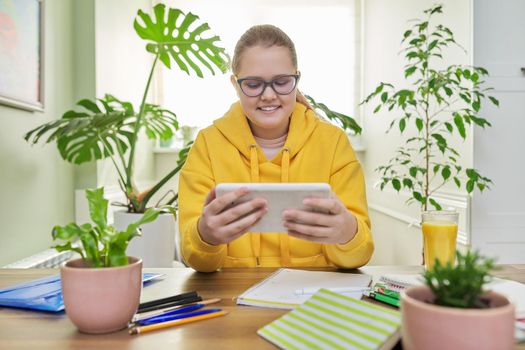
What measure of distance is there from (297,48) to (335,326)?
3862 mm

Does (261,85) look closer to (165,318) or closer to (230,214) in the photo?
(230,214)

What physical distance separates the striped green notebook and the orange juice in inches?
16.1

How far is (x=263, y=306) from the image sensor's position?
0.77 metres

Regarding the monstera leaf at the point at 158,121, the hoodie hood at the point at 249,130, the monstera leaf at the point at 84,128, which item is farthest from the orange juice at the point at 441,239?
the monstera leaf at the point at 158,121

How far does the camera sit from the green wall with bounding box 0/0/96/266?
6.38 ft

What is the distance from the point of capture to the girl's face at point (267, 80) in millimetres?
1234

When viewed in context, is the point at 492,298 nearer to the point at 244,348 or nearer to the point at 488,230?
the point at 244,348

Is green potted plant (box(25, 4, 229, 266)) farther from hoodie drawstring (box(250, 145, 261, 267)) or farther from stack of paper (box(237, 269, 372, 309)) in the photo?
stack of paper (box(237, 269, 372, 309))

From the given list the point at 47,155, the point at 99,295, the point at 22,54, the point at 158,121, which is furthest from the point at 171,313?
the point at 158,121

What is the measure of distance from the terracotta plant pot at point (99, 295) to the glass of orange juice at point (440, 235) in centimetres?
65

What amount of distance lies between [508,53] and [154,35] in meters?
1.74

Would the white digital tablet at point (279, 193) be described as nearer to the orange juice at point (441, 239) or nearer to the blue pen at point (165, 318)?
the blue pen at point (165, 318)

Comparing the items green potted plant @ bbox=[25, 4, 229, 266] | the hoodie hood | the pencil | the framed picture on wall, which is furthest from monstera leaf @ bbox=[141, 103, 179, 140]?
the pencil

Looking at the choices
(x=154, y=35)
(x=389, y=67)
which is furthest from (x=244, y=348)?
(x=389, y=67)
